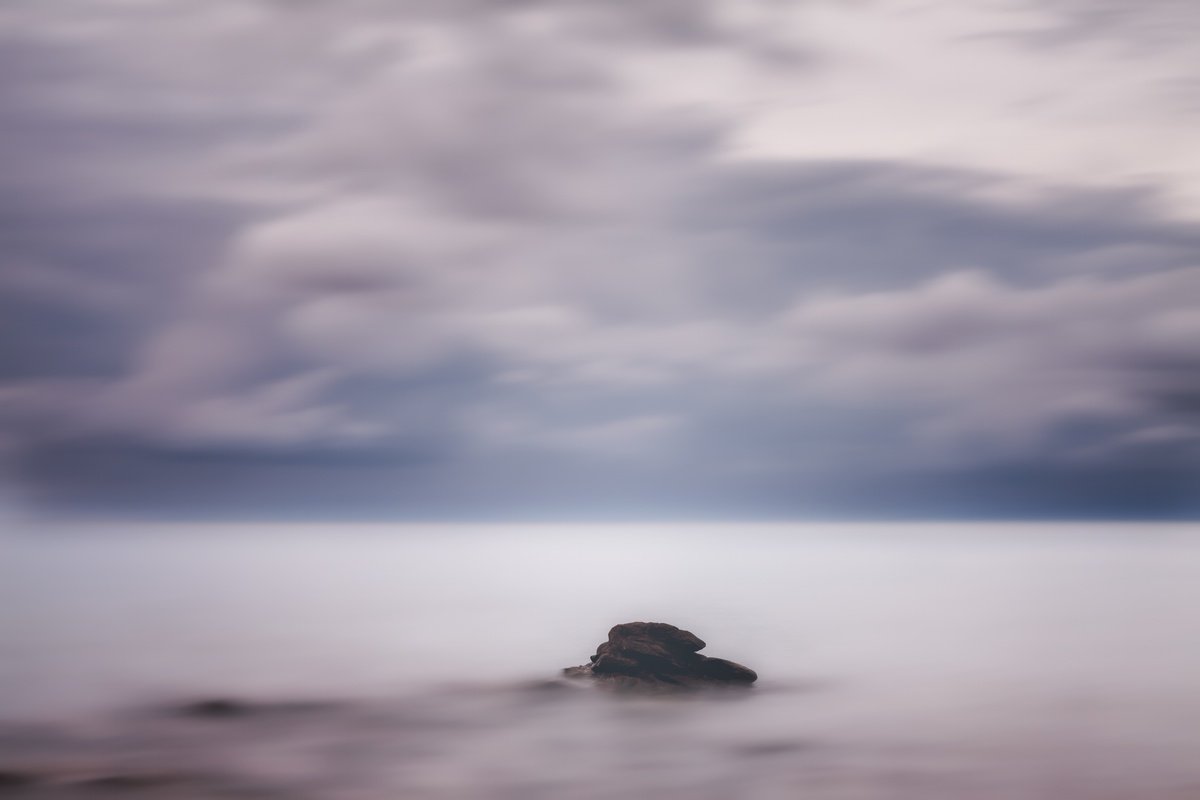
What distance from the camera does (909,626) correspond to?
77.3 meters

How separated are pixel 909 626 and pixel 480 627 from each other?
32.8 meters

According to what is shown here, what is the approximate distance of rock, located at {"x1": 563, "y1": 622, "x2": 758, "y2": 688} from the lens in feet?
132

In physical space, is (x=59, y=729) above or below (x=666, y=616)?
below

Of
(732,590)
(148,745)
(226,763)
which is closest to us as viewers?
(226,763)

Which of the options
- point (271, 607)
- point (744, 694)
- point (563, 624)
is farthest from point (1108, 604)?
point (271, 607)

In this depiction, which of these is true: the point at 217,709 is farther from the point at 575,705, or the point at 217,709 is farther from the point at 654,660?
the point at 654,660

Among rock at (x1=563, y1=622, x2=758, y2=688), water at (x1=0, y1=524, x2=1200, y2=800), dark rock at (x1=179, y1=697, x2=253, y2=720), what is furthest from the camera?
rock at (x1=563, y1=622, x2=758, y2=688)

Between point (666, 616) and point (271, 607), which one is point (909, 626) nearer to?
point (666, 616)

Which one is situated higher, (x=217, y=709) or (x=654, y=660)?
(x=654, y=660)

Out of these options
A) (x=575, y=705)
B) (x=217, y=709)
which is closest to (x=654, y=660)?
(x=575, y=705)

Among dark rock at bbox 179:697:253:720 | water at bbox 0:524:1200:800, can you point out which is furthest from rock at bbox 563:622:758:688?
dark rock at bbox 179:697:253:720

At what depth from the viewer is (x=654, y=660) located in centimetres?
4019

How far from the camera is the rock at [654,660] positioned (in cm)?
4012

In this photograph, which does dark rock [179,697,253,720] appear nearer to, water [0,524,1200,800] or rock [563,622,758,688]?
water [0,524,1200,800]
